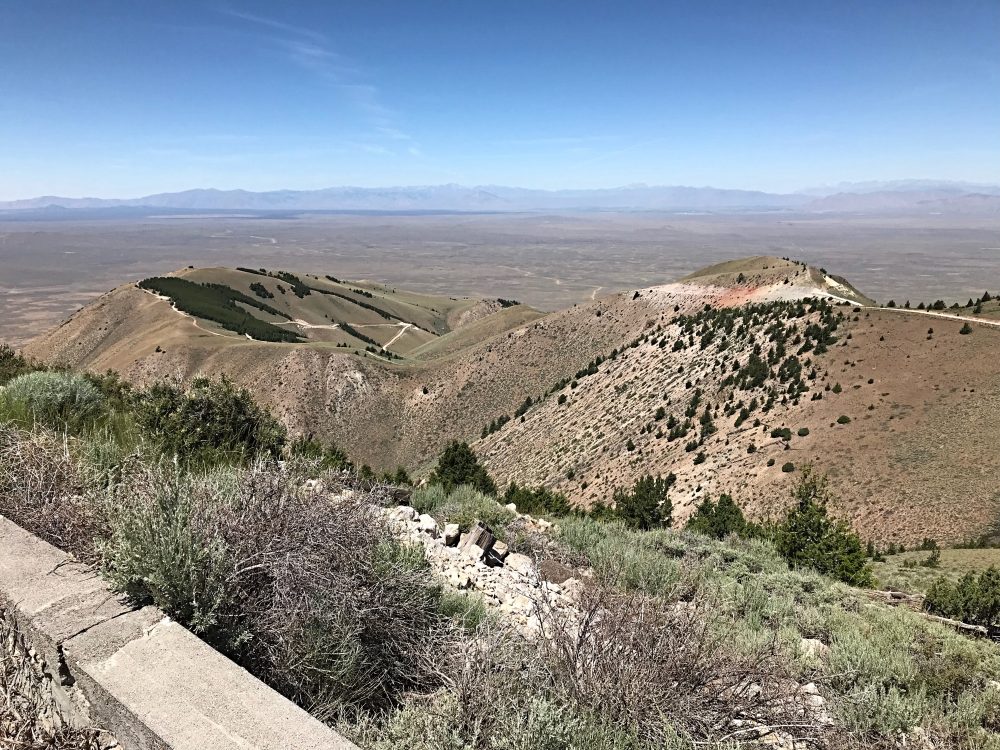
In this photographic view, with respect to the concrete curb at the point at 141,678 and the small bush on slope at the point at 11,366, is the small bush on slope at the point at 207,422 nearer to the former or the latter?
the concrete curb at the point at 141,678

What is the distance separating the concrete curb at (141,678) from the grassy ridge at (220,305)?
243 feet

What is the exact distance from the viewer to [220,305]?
9019 cm

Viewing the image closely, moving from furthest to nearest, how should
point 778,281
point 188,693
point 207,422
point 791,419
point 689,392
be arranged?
point 778,281, point 689,392, point 791,419, point 207,422, point 188,693

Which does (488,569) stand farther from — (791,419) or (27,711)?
(791,419)

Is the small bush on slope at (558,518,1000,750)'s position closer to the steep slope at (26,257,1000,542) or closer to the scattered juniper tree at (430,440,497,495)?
the steep slope at (26,257,1000,542)

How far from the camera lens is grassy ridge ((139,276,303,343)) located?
76.9 meters

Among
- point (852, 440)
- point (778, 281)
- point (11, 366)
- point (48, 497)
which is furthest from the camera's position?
point (778, 281)

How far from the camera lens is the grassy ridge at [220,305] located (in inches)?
3029

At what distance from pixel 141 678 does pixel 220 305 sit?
9843 centimetres

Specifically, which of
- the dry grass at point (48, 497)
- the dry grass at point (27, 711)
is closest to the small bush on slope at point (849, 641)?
the dry grass at point (27, 711)

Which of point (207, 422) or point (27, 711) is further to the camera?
point (207, 422)

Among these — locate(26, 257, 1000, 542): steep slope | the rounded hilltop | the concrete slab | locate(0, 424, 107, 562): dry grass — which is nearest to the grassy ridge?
Result: locate(26, 257, 1000, 542): steep slope

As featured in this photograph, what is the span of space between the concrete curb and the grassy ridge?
74.2 m

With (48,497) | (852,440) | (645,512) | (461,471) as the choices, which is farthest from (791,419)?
(48,497)
